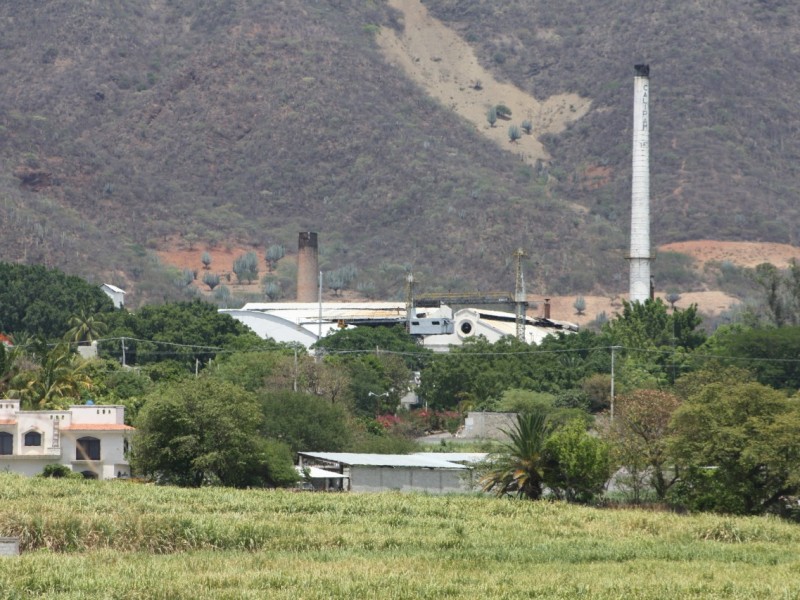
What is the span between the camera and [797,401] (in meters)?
78.4

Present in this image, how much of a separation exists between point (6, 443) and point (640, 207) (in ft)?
302

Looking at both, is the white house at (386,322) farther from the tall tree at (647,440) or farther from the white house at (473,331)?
the tall tree at (647,440)

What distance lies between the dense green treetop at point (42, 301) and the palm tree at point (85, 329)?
2720mm

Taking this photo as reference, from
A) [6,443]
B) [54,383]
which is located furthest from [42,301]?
[6,443]

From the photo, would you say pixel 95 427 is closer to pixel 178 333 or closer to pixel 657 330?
pixel 178 333

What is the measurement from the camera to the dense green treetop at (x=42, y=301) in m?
151

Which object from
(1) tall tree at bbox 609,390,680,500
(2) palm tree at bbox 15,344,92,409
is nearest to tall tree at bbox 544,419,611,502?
(1) tall tree at bbox 609,390,680,500

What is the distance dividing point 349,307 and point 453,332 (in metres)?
16.1

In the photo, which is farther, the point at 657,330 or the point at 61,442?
the point at 657,330

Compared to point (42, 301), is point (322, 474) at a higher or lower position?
lower

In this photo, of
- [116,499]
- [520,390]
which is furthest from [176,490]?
[520,390]

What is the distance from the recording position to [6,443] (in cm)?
8562

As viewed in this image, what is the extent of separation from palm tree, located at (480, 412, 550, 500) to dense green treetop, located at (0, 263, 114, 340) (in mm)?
77049

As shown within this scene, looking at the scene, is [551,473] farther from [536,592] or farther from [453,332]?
[453,332]
